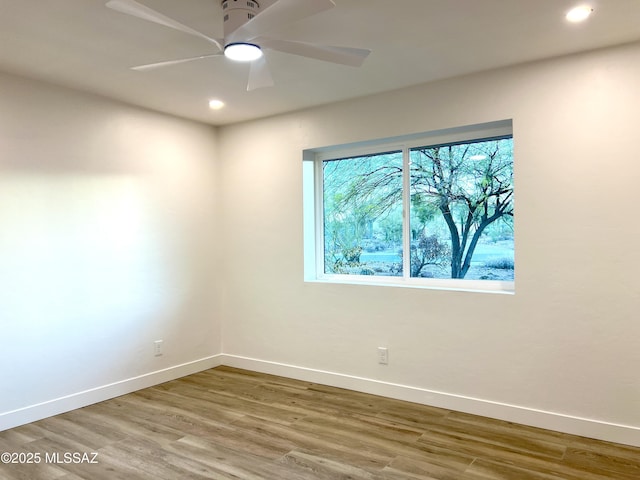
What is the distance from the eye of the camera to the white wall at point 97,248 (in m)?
3.11

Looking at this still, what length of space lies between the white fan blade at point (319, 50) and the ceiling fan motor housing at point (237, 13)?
0.12 metres

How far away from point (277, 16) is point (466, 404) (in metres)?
2.79

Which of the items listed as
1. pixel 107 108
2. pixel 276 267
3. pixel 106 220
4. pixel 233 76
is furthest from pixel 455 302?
pixel 107 108

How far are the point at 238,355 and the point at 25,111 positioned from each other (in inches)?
108

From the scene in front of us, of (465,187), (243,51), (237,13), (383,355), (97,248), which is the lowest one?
(383,355)

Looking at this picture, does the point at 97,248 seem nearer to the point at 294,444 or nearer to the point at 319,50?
the point at 294,444

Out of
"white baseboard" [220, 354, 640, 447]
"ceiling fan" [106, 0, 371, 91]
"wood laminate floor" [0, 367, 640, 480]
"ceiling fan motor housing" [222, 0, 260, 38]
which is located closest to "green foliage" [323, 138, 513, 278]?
"white baseboard" [220, 354, 640, 447]

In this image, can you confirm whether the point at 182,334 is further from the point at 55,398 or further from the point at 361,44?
the point at 361,44

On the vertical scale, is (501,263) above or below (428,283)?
above

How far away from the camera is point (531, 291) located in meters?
3.01

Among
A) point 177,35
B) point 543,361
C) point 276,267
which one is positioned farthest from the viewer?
point 276,267

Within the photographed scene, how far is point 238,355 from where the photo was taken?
4.50 m

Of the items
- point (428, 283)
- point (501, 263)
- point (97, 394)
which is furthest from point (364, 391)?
point (97, 394)

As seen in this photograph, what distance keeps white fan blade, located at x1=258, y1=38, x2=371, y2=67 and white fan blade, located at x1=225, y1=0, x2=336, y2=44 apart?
15cm
